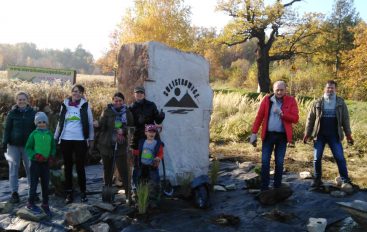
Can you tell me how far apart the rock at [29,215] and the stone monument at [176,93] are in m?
1.93

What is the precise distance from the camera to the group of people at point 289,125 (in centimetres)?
500

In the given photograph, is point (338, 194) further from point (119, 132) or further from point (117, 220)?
point (119, 132)

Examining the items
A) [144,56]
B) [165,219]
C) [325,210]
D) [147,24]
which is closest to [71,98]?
[144,56]

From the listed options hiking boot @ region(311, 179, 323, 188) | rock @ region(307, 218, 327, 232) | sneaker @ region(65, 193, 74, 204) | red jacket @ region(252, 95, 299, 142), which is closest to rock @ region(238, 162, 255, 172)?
hiking boot @ region(311, 179, 323, 188)

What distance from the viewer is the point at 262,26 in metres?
25.7

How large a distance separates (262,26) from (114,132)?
2236 cm

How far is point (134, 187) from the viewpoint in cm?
504

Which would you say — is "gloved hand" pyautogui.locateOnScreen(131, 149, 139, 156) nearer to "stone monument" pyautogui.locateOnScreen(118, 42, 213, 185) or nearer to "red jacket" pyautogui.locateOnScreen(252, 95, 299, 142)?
"stone monument" pyautogui.locateOnScreen(118, 42, 213, 185)

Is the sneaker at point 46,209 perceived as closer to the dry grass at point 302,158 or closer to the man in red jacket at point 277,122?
the man in red jacket at point 277,122

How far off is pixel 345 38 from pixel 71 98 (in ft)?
107

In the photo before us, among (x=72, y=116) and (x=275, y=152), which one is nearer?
(x=72, y=116)

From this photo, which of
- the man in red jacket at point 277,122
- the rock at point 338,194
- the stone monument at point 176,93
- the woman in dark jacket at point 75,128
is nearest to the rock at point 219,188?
the stone monument at point 176,93

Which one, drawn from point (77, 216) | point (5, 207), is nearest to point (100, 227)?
point (77, 216)

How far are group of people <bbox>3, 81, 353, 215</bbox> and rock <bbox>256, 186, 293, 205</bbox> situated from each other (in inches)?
12.4
